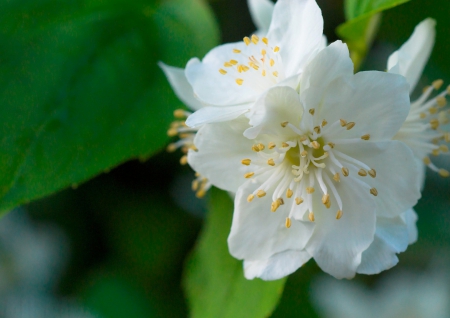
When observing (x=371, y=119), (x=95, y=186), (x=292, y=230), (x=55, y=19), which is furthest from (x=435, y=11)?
(x=95, y=186)

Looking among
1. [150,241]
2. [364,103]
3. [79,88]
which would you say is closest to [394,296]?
[150,241]

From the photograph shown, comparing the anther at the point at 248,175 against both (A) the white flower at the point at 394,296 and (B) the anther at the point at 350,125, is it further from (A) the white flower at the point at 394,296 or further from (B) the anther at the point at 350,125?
(A) the white flower at the point at 394,296

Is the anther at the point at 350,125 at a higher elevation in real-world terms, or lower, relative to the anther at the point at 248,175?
higher

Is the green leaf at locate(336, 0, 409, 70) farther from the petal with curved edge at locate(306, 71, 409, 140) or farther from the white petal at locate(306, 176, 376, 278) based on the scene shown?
the white petal at locate(306, 176, 376, 278)

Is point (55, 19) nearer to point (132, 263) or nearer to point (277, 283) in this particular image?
point (277, 283)

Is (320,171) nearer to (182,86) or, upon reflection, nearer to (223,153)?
(223,153)

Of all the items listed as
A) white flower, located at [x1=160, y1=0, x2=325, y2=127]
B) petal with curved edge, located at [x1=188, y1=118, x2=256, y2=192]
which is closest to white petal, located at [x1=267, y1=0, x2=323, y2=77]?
white flower, located at [x1=160, y1=0, x2=325, y2=127]

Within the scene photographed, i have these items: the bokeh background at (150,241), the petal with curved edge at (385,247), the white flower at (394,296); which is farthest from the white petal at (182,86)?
the white flower at (394,296)

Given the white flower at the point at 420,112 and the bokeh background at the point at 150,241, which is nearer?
the white flower at the point at 420,112
